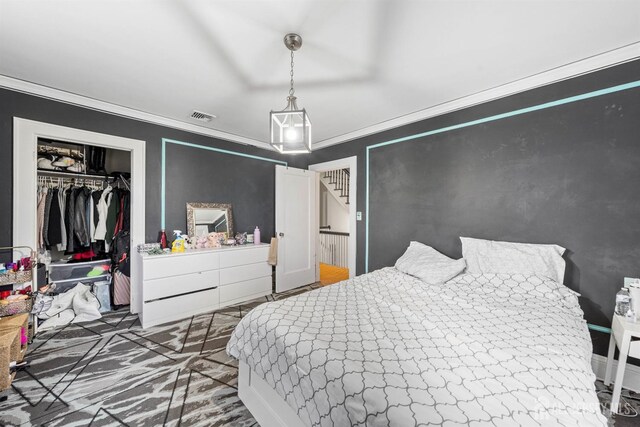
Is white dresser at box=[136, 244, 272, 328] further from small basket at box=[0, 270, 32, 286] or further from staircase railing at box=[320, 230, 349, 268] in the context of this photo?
staircase railing at box=[320, 230, 349, 268]

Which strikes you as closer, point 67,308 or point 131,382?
point 131,382

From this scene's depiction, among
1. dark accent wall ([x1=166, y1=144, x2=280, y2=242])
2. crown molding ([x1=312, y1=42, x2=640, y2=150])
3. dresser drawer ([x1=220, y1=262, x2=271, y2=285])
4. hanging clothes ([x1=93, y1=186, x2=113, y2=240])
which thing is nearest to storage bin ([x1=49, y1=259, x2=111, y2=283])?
hanging clothes ([x1=93, y1=186, x2=113, y2=240])

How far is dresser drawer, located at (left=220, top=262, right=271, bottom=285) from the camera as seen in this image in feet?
10.8

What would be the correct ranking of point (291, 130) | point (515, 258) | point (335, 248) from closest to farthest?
point (291, 130) → point (515, 258) → point (335, 248)

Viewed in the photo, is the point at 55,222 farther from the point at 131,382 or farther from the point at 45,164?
the point at 131,382

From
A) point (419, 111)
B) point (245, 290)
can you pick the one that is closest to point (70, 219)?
point (245, 290)

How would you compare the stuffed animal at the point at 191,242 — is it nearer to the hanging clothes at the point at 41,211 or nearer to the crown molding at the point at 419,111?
the crown molding at the point at 419,111

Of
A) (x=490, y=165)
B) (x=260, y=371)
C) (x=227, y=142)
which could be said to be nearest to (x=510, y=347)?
(x=260, y=371)

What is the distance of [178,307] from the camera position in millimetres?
2914

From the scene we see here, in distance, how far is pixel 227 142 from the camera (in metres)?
3.79

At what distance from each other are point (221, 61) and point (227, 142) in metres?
1.91

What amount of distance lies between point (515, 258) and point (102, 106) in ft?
14.7

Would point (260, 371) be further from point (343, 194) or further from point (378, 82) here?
point (343, 194)

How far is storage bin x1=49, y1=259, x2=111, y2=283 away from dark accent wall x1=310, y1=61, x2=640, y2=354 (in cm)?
410
